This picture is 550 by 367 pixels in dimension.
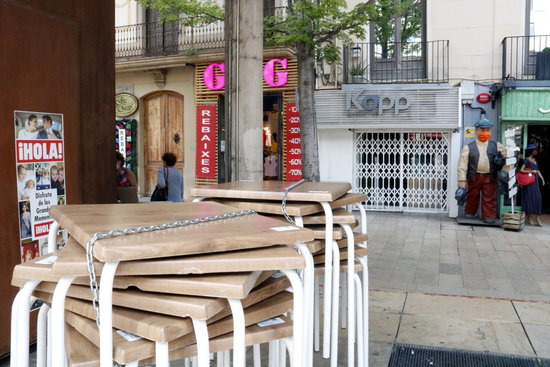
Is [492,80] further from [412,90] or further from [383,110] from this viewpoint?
[383,110]

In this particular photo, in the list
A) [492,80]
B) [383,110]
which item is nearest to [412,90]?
[383,110]

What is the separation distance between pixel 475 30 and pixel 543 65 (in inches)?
73.5

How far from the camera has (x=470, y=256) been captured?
8406 millimetres

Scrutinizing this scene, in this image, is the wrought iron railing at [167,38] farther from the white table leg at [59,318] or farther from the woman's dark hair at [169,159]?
the white table leg at [59,318]

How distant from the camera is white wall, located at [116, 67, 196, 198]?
53.2 ft

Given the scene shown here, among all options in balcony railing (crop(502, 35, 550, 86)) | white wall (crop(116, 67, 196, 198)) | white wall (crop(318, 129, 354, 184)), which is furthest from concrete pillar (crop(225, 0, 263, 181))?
white wall (crop(116, 67, 196, 198))

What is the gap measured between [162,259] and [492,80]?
12795 mm

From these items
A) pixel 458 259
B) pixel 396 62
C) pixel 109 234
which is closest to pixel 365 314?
pixel 109 234

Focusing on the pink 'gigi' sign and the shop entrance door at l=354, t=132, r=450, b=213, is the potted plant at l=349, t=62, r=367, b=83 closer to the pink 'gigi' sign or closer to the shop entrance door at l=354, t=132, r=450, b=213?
the shop entrance door at l=354, t=132, r=450, b=213

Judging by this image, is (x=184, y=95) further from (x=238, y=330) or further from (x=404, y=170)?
(x=238, y=330)

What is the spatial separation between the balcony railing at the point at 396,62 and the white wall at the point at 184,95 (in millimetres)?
5161

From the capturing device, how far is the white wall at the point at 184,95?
16219 mm

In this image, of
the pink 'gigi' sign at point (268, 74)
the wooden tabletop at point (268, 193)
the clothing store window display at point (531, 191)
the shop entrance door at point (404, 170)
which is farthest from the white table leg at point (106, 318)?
the pink 'gigi' sign at point (268, 74)

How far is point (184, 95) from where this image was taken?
16.3 metres
